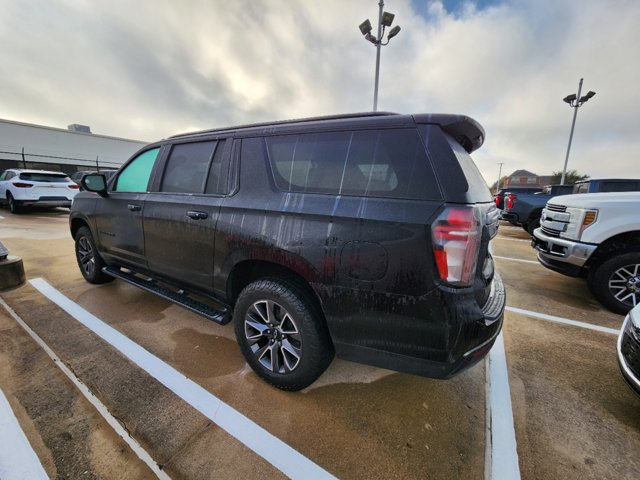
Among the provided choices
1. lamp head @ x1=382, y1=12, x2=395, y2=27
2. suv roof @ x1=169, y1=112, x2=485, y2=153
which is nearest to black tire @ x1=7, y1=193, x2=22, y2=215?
suv roof @ x1=169, y1=112, x2=485, y2=153

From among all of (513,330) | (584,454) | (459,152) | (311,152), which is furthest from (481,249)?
(513,330)

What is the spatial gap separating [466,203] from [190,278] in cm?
229

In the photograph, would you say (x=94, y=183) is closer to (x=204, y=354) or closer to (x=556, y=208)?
(x=204, y=354)

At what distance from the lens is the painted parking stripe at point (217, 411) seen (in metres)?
1.58

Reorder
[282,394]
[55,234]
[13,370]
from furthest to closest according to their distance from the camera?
[55,234] → [13,370] → [282,394]

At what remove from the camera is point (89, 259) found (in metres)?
3.93

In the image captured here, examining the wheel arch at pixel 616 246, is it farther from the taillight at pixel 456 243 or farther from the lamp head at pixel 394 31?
the lamp head at pixel 394 31

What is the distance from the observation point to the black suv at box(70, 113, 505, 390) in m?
1.50

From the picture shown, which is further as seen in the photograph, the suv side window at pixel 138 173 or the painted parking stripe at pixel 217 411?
the suv side window at pixel 138 173

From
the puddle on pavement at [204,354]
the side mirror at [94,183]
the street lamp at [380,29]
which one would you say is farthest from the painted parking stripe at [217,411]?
the street lamp at [380,29]

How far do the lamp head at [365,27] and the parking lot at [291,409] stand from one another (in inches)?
364

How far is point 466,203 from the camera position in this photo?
146 centimetres

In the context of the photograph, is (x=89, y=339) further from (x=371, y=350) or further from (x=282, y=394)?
(x=371, y=350)

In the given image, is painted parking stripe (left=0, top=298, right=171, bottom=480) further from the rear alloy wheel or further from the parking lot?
the rear alloy wheel
